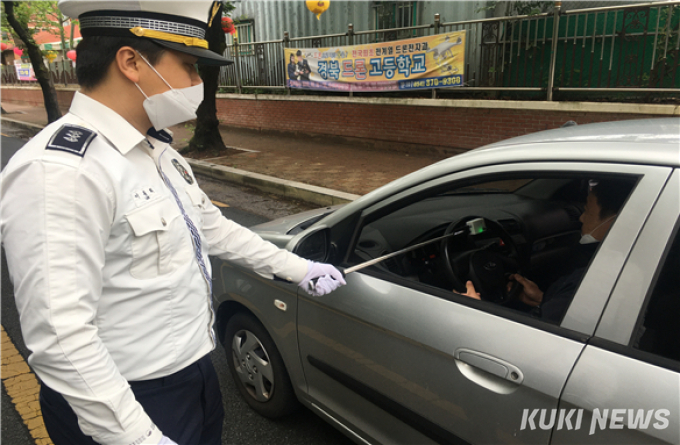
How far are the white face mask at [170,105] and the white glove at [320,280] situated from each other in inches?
31.0

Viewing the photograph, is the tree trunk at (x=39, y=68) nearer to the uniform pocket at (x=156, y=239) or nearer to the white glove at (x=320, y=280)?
the white glove at (x=320, y=280)

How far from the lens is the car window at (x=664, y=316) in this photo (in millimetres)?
1237

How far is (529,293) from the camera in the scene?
2193mm

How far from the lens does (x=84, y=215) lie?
1058 mm

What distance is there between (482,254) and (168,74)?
5.40 feet

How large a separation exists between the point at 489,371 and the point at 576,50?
7.86 meters

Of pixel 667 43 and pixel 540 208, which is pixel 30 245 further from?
pixel 667 43

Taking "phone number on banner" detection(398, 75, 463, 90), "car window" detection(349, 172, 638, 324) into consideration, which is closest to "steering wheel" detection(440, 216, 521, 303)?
"car window" detection(349, 172, 638, 324)

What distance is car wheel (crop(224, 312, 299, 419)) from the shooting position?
7.76 feet

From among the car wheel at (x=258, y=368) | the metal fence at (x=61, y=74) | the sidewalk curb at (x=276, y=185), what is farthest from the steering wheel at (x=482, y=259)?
the metal fence at (x=61, y=74)

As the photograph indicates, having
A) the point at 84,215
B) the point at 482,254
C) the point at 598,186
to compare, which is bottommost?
the point at 482,254

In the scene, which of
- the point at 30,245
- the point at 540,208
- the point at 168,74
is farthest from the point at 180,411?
the point at 540,208

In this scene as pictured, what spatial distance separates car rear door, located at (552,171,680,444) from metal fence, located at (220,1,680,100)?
6.93 metres

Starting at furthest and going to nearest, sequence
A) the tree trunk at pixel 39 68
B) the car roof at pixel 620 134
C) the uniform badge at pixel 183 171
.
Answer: the tree trunk at pixel 39 68 < the uniform badge at pixel 183 171 < the car roof at pixel 620 134
